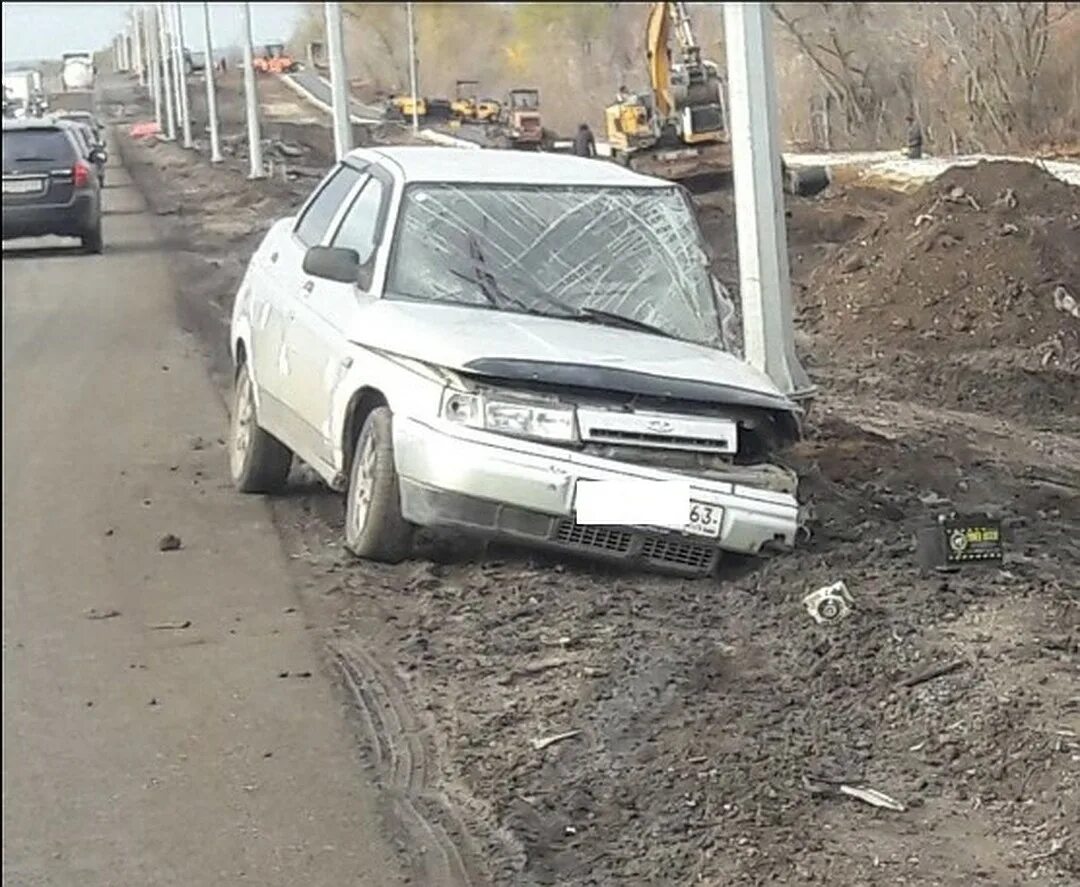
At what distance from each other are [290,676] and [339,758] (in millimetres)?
904

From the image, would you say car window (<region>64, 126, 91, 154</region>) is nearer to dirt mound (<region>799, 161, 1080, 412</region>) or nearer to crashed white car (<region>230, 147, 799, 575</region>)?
dirt mound (<region>799, 161, 1080, 412</region>)

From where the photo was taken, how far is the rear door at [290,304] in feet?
29.3

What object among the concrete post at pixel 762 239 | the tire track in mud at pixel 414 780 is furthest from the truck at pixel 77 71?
the concrete post at pixel 762 239

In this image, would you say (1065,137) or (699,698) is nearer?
(699,698)

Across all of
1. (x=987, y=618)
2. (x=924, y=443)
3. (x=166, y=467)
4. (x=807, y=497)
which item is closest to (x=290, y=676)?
(x=987, y=618)

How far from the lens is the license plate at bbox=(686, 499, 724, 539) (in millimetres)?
7438

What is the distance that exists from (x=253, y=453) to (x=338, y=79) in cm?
219

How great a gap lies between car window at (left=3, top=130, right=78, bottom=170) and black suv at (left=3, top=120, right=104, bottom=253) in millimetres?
34

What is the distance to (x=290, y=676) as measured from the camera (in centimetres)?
677

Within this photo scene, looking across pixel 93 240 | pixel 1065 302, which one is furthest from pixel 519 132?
pixel 93 240

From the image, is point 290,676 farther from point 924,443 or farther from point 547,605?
point 924,443

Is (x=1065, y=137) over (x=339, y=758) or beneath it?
over

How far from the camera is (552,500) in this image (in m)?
7.44

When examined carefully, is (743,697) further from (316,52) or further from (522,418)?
(316,52)
